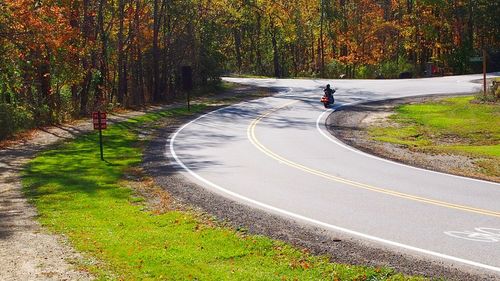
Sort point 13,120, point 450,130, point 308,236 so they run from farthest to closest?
point 13,120, point 450,130, point 308,236

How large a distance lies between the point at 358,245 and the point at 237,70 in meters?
70.8

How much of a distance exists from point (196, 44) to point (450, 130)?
2497cm

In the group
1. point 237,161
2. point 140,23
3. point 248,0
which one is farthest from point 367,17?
point 237,161

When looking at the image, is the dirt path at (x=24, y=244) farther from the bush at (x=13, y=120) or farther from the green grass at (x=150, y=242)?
the bush at (x=13, y=120)

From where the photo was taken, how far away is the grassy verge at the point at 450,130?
22250 mm

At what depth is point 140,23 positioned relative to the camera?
153 ft

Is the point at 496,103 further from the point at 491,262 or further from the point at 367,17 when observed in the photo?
the point at 367,17

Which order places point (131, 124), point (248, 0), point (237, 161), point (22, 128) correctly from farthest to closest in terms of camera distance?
point (248, 0) → point (131, 124) → point (22, 128) → point (237, 161)

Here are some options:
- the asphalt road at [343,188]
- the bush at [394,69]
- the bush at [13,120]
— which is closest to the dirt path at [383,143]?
the asphalt road at [343,188]

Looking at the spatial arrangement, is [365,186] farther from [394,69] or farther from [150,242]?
[394,69]

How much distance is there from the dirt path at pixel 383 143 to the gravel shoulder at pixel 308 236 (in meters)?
7.13

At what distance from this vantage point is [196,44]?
4775 centimetres

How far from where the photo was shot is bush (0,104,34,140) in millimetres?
27078

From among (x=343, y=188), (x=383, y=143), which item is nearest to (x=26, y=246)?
(x=343, y=188)
